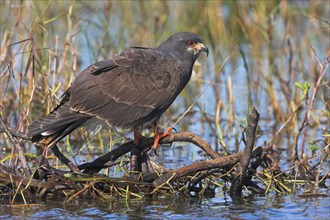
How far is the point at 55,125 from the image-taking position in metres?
5.69

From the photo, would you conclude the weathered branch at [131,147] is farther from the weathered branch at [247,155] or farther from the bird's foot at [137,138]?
the weathered branch at [247,155]

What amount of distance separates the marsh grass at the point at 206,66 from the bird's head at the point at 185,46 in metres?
0.27

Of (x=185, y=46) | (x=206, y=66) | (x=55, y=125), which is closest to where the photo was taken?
(x=55, y=125)

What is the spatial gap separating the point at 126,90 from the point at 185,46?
79 cm

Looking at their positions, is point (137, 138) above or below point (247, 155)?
above

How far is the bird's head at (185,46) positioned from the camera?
6677 mm

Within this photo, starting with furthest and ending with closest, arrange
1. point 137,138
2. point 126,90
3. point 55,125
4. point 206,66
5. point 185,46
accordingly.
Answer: point 206,66 → point 185,46 → point 126,90 → point 137,138 → point 55,125

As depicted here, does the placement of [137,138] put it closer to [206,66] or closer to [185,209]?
[185,209]

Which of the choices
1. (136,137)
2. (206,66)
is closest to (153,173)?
(136,137)

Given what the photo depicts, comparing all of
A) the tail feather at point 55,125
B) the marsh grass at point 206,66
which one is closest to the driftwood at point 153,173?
the tail feather at point 55,125

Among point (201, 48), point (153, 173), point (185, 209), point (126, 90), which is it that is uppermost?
point (201, 48)

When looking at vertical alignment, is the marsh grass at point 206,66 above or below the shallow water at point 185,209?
above

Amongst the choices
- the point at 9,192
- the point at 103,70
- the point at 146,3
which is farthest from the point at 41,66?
the point at 146,3

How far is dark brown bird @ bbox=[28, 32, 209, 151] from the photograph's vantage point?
5.93m
